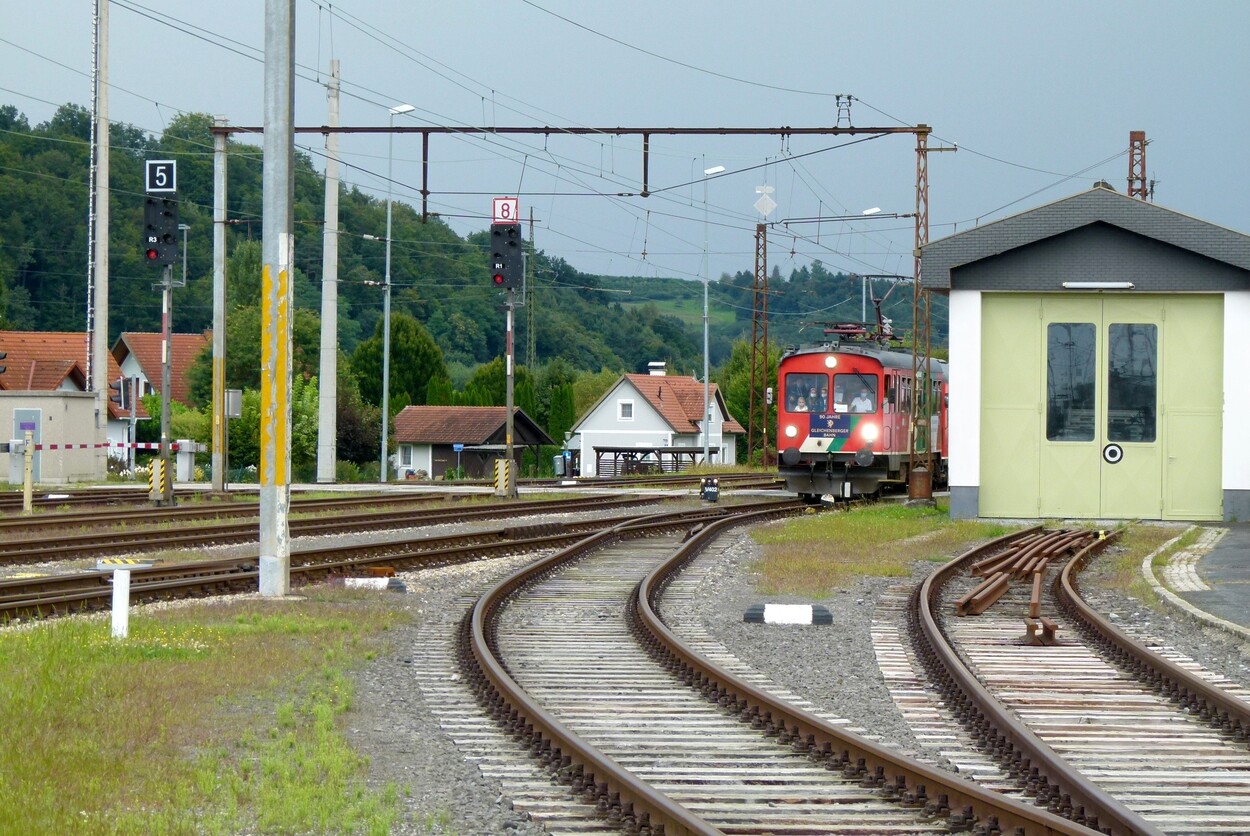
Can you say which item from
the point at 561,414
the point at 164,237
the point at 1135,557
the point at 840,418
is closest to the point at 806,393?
the point at 840,418

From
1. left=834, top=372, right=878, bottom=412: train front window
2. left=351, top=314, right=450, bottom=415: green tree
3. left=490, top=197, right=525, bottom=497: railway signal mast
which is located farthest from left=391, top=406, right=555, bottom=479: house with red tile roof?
left=490, top=197, right=525, bottom=497: railway signal mast

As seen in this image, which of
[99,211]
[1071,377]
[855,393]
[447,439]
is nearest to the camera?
[1071,377]

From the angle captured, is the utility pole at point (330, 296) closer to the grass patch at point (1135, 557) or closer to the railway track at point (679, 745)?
the grass patch at point (1135, 557)

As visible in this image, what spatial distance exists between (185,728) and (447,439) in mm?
74591

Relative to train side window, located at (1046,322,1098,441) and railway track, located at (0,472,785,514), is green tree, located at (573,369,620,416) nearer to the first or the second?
railway track, located at (0,472,785,514)

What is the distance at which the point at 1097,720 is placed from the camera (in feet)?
28.7

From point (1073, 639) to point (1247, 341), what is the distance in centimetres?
1383

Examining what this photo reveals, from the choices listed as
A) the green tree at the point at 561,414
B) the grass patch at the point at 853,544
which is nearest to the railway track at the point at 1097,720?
the grass patch at the point at 853,544

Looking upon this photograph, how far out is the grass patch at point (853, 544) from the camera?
16906 millimetres

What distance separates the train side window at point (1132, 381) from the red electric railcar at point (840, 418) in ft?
22.7

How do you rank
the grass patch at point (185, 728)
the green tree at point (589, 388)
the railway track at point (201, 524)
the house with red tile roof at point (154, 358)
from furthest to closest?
the green tree at point (589, 388), the house with red tile roof at point (154, 358), the railway track at point (201, 524), the grass patch at point (185, 728)

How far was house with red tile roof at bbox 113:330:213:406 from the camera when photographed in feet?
286

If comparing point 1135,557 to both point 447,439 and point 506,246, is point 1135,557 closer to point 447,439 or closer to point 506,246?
point 506,246

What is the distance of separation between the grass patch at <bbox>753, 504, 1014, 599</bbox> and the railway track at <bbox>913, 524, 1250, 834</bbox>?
133 inches
